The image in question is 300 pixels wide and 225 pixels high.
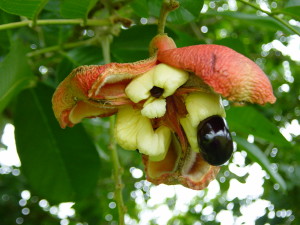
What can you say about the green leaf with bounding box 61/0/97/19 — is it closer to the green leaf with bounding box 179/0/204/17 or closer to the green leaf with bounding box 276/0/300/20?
the green leaf with bounding box 179/0/204/17

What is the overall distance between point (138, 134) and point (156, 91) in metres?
0.09

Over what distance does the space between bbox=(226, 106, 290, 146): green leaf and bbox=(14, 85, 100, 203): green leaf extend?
45 cm

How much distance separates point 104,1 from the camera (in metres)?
1.28

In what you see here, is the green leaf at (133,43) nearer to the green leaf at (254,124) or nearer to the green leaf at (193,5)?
the green leaf at (193,5)

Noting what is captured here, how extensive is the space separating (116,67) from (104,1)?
59 centimetres

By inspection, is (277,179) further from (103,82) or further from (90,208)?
(90,208)

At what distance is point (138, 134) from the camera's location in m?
0.80

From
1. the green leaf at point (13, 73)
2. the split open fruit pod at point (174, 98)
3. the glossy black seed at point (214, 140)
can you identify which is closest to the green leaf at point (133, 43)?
the green leaf at point (13, 73)

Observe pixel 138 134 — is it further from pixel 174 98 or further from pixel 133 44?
Answer: pixel 133 44

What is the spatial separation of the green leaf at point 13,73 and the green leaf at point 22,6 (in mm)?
162

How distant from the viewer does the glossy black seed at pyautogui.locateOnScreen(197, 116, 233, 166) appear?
73cm

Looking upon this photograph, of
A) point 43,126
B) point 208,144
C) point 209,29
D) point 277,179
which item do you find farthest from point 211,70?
point 209,29

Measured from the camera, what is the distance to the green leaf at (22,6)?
1019mm

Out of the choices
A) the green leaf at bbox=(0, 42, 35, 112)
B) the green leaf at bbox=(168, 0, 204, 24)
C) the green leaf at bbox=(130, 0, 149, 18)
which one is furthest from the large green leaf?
the green leaf at bbox=(0, 42, 35, 112)
